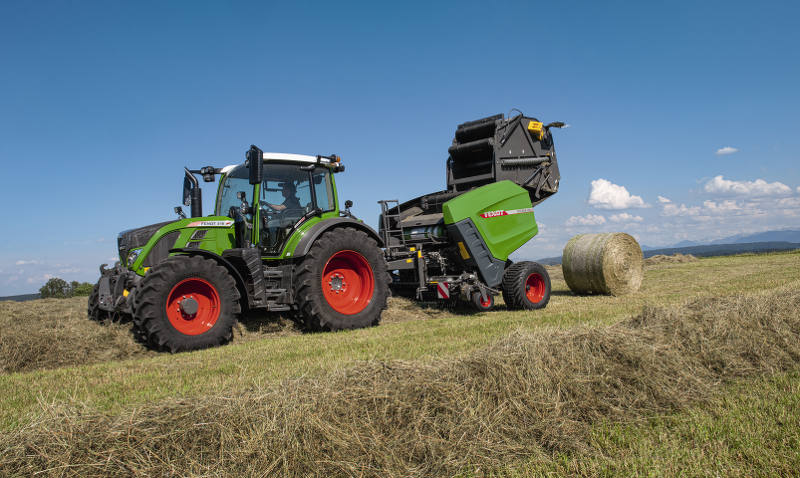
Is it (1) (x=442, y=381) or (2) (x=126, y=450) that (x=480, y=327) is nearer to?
(1) (x=442, y=381)

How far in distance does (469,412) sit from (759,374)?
2460 mm

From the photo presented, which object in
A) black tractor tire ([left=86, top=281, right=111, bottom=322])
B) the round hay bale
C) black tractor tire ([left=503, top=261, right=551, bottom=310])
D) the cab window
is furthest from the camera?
the round hay bale

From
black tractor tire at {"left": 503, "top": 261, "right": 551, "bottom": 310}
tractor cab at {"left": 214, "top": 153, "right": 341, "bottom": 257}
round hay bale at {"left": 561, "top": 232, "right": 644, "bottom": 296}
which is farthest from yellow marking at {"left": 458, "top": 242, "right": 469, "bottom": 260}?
round hay bale at {"left": 561, "top": 232, "right": 644, "bottom": 296}

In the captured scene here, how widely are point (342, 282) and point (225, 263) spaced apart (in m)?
1.67

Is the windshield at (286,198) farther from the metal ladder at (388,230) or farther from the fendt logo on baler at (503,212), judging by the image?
the fendt logo on baler at (503,212)

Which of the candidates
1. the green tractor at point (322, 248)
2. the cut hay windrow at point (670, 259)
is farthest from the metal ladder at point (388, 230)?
the cut hay windrow at point (670, 259)

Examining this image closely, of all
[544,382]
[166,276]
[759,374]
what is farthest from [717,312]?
[166,276]

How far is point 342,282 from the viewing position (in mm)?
6980

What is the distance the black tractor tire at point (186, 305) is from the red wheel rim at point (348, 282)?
1.43 m

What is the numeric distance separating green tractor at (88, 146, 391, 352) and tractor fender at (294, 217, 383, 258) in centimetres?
1

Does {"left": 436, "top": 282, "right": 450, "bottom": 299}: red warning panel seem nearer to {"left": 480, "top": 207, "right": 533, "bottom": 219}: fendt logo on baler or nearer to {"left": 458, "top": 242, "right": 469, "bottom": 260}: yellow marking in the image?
{"left": 458, "top": 242, "right": 469, "bottom": 260}: yellow marking

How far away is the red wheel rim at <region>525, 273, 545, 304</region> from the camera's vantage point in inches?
335

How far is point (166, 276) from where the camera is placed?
5.29 meters

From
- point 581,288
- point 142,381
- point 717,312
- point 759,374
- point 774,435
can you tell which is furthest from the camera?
point 581,288
